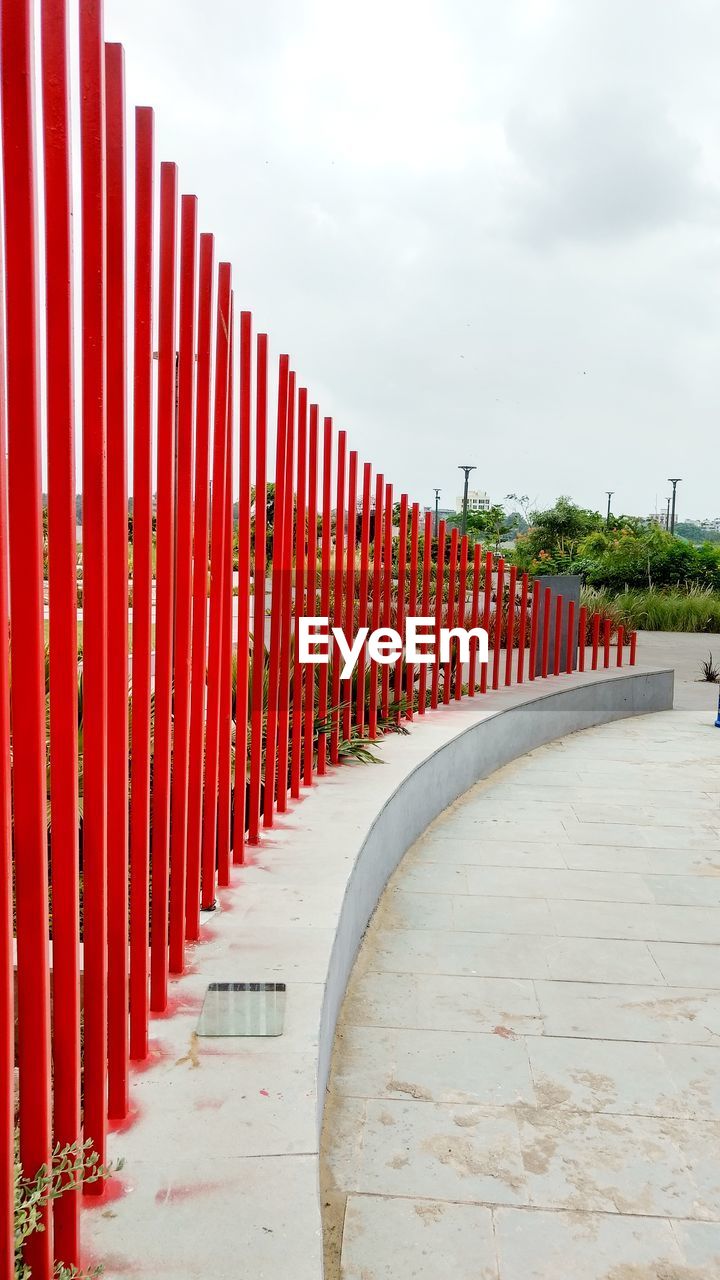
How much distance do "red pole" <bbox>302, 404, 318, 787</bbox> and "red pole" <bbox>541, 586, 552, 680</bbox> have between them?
4.66 metres

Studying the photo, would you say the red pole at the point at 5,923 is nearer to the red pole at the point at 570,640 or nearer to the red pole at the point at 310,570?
the red pole at the point at 310,570

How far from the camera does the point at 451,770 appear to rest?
6.03 m

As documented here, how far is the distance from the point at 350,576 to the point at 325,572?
1.47 ft

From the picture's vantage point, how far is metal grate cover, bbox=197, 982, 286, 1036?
2479 millimetres

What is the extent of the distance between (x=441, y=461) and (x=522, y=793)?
52488mm

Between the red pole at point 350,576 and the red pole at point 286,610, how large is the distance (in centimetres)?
86

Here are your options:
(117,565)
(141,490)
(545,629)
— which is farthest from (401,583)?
(117,565)

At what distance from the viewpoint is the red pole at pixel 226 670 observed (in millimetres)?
3115

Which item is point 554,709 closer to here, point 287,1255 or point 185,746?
point 185,746

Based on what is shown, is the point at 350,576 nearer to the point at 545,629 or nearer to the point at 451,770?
the point at 451,770

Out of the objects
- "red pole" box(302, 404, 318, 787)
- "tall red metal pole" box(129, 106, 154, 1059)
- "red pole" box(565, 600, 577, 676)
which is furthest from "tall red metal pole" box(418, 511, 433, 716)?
"tall red metal pole" box(129, 106, 154, 1059)

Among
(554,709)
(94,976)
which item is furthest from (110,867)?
→ (554,709)

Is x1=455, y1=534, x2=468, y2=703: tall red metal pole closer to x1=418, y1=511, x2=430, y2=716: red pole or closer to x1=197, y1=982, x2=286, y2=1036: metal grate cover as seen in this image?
x1=418, y1=511, x2=430, y2=716: red pole

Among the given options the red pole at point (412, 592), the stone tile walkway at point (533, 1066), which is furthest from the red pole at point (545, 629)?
the stone tile walkway at point (533, 1066)
